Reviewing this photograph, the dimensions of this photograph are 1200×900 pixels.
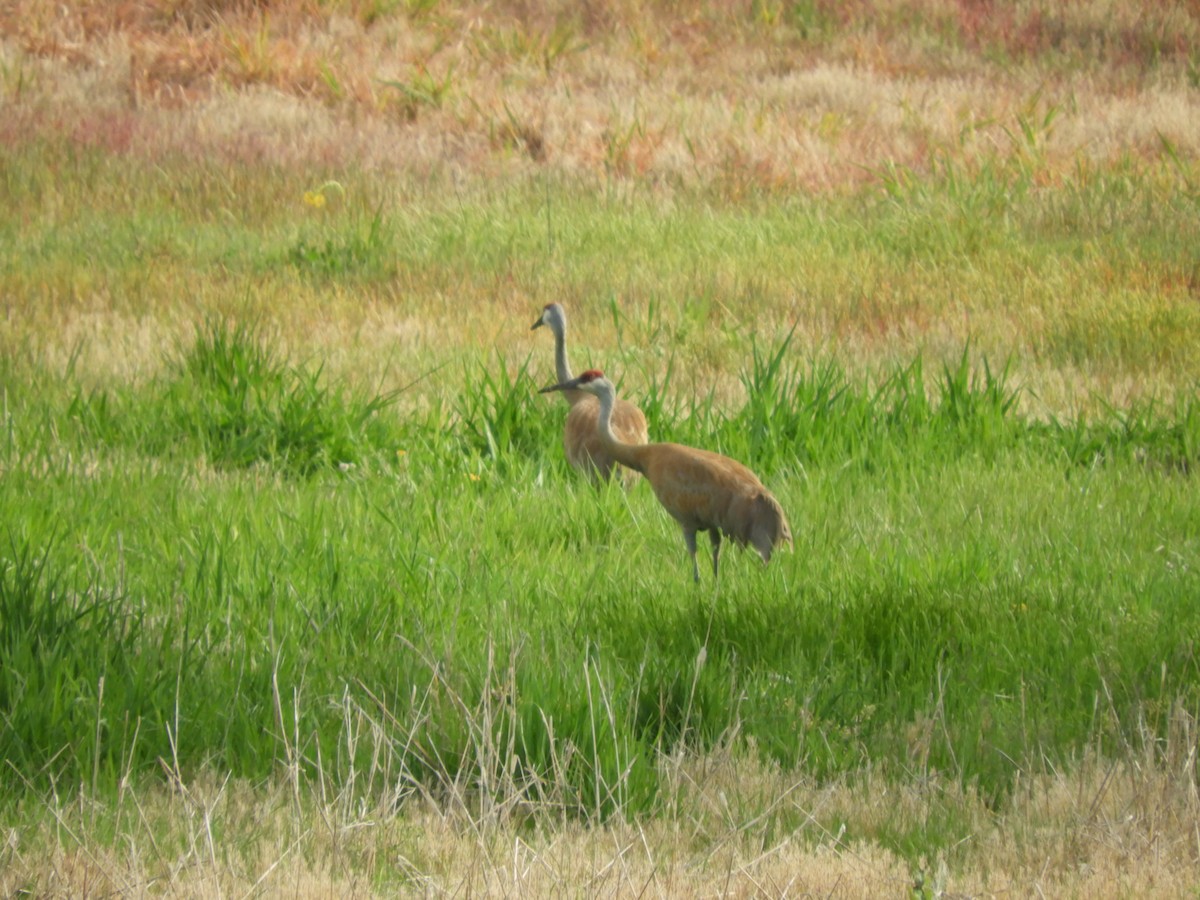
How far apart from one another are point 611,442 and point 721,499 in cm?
80

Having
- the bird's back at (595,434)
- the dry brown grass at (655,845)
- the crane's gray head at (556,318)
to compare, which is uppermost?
the crane's gray head at (556,318)

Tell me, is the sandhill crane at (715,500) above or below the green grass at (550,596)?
above

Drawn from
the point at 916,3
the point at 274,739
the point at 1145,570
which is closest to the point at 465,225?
the point at 1145,570

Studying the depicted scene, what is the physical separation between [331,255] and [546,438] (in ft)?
14.3

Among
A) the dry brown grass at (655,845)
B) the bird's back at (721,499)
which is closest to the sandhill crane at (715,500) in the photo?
the bird's back at (721,499)

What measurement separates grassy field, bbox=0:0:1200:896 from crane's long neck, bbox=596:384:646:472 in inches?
10.4

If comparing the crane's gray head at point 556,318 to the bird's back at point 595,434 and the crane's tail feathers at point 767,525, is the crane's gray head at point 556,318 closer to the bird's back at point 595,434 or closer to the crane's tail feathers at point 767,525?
the bird's back at point 595,434

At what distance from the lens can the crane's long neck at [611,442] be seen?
5.71 meters

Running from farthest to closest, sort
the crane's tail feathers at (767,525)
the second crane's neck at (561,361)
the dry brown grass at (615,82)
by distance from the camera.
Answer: the dry brown grass at (615,82), the second crane's neck at (561,361), the crane's tail feathers at (767,525)

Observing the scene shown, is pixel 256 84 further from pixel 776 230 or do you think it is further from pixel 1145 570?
pixel 1145 570

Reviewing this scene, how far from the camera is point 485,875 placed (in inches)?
122

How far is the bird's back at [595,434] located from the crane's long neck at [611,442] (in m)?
0.48

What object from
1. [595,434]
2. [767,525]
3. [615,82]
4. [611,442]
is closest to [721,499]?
[767,525]

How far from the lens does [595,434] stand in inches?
255
